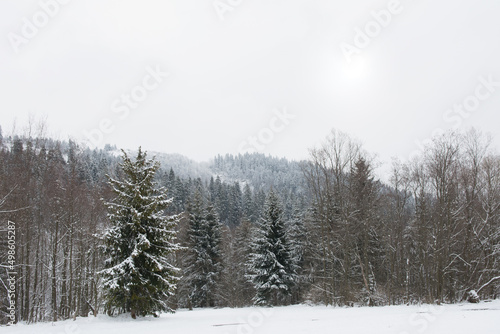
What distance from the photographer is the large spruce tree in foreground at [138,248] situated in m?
13.4

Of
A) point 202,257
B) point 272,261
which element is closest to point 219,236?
point 202,257

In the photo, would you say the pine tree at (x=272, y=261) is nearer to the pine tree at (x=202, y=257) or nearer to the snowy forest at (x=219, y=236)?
the snowy forest at (x=219, y=236)

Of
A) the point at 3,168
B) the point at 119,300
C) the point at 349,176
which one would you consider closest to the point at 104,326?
the point at 119,300

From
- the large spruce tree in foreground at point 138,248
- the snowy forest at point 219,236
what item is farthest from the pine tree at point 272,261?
the large spruce tree in foreground at point 138,248

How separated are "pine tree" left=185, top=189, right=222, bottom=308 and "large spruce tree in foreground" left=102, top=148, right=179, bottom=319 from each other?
16248 mm

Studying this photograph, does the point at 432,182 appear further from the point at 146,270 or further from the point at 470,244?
the point at 146,270

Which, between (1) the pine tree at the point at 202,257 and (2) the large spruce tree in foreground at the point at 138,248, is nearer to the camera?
(2) the large spruce tree in foreground at the point at 138,248

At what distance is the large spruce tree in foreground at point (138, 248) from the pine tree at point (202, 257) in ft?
53.3

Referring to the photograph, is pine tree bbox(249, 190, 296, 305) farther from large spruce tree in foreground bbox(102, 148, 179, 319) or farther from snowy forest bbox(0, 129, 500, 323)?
large spruce tree in foreground bbox(102, 148, 179, 319)

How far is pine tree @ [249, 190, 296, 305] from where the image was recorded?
28000 mm

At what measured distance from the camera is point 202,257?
31.1 m

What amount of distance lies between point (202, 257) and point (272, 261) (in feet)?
23.5

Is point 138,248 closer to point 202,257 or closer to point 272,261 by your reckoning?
point 272,261

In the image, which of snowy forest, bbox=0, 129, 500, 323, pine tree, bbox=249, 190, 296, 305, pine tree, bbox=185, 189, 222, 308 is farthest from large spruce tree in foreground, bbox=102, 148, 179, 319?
pine tree, bbox=185, 189, 222, 308
